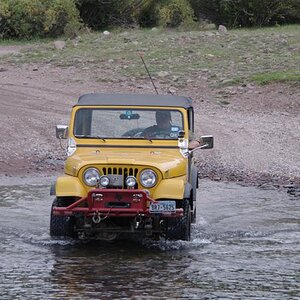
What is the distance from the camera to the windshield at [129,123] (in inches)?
452

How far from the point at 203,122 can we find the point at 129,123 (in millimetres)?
9616

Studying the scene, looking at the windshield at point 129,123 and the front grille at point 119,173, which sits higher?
the windshield at point 129,123

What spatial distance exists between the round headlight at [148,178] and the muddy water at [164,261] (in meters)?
0.76

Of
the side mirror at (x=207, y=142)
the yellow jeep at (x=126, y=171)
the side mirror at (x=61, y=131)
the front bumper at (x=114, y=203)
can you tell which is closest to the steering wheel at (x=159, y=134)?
the yellow jeep at (x=126, y=171)

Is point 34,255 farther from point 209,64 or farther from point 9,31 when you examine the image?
point 9,31

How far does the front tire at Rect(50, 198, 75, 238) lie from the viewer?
10.6 metres

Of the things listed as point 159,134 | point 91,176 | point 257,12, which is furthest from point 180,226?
point 257,12

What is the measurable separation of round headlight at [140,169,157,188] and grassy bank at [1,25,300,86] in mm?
14635

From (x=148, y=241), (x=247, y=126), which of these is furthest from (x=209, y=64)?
(x=148, y=241)

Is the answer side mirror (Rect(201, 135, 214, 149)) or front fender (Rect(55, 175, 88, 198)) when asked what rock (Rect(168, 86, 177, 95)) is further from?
front fender (Rect(55, 175, 88, 198))

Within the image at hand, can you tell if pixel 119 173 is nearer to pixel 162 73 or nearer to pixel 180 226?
pixel 180 226

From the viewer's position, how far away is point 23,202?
14.0 meters

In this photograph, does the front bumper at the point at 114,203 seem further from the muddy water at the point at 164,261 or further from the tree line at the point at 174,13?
the tree line at the point at 174,13

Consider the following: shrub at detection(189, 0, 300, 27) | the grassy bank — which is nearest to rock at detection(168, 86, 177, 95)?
the grassy bank
